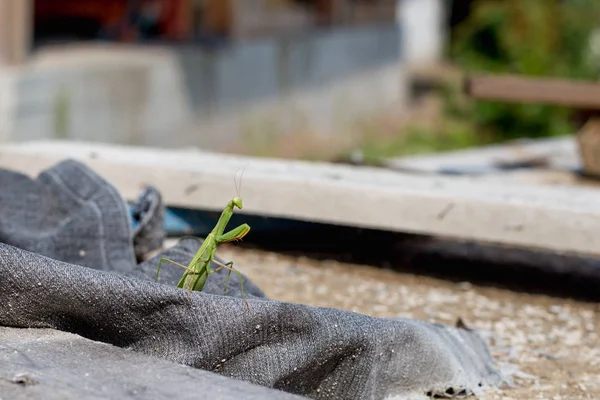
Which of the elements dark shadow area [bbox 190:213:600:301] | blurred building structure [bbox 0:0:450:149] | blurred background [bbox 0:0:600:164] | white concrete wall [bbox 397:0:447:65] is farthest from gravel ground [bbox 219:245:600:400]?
white concrete wall [bbox 397:0:447:65]

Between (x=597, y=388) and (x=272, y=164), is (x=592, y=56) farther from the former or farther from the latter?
(x=597, y=388)

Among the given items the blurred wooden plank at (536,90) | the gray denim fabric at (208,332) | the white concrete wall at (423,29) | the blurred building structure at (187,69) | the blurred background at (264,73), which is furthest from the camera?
the white concrete wall at (423,29)

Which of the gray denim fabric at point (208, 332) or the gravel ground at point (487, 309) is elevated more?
the gray denim fabric at point (208, 332)

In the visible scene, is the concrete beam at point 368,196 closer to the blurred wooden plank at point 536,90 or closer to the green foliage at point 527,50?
the blurred wooden plank at point 536,90

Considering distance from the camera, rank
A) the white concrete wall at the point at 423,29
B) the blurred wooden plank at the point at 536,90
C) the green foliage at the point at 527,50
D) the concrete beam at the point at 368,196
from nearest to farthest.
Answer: the concrete beam at the point at 368,196 → the blurred wooden plank at the point at 536,90 → the green foliage at the point at 527,50 → the white concrete wall at the point at 423,29

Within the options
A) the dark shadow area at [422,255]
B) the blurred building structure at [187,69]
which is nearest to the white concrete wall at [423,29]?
the blurred building structure at [187,69]

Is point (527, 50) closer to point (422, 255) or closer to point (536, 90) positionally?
point (536, 90)
